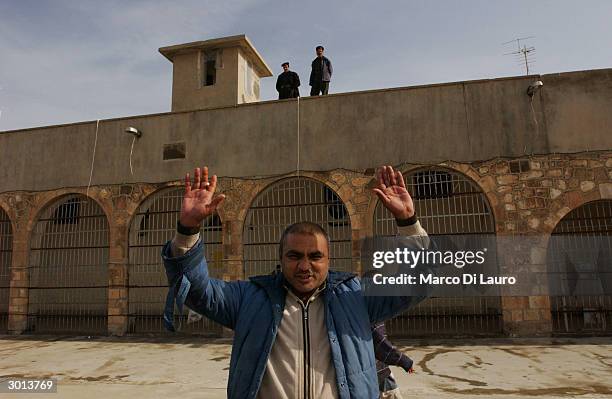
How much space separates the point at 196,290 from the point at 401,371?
15.5 feet

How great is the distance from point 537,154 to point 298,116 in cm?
492

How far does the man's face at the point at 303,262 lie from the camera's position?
1887 mm

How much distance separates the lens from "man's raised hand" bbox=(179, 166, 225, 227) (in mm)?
1833

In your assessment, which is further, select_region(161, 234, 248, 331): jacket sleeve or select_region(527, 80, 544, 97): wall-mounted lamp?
select_region(527, 80, 544, 97): wall-mounted lamp

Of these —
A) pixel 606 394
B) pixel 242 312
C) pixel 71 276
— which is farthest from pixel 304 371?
pixel 71 276

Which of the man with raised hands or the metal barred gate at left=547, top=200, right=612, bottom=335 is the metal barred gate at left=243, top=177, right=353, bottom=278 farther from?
the man with raised hands

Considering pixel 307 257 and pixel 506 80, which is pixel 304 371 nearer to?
pixel 307 257

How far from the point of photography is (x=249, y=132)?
9969 mm

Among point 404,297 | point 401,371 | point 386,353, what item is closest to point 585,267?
point 401,371

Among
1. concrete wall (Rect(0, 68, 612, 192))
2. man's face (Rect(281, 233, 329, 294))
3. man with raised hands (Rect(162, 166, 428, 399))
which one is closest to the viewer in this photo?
man with raised hands (Rect(162, 166, 428, 399))

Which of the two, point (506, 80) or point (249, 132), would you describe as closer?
point (506, 80)

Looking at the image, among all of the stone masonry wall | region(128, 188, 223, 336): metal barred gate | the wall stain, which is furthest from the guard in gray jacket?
the wall stain

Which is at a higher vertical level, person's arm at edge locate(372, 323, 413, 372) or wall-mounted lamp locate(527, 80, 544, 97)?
wall-mounted lamp locate(527, 80, 544, 97)

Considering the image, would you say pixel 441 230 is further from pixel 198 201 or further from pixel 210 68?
Result: pixel 198 201
